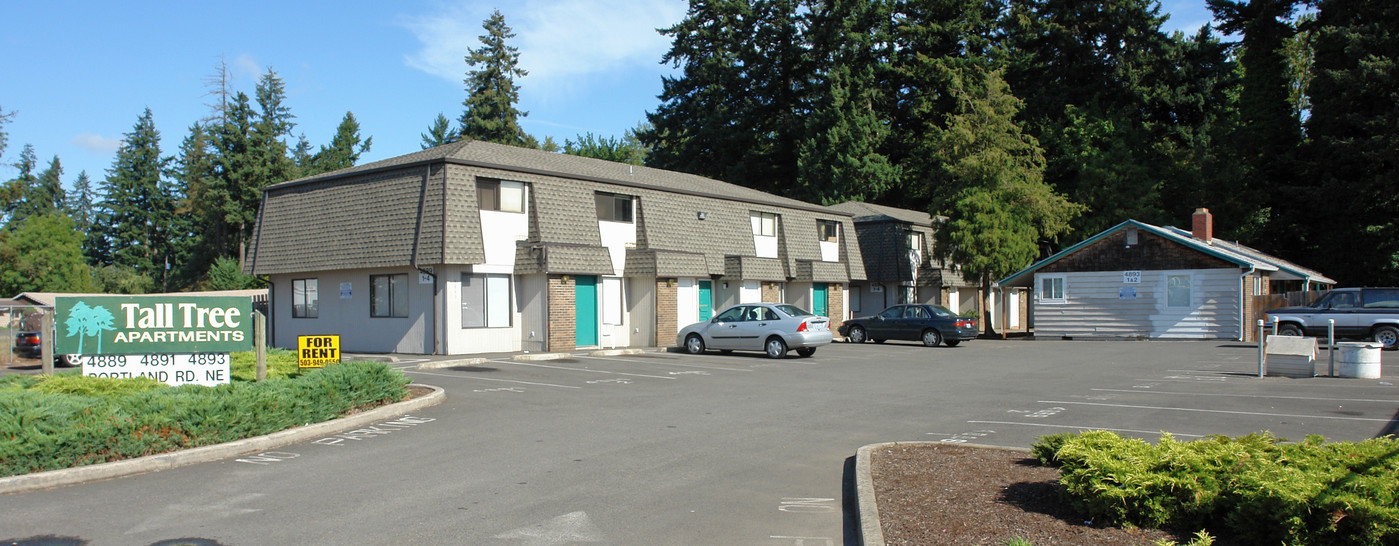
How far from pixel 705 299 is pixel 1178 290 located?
17.4 meters

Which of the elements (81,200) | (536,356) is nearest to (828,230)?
(536,356)

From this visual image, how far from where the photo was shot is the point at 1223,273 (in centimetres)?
3244

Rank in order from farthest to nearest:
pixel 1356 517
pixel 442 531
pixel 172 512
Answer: pixel 172 512, pixel 442 531, pixel 1356 517

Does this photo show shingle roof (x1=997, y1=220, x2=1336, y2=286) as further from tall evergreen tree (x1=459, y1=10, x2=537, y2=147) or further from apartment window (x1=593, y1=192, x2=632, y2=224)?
tall evergreen tree (x1=459, y1=10, x2=537, y2=147)

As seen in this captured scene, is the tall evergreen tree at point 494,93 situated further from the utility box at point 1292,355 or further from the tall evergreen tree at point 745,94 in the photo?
the utility box at point 1292,355

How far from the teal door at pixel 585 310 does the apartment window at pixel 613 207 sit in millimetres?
2144

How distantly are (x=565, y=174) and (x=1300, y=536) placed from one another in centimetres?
2329

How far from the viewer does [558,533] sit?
21.8 feet

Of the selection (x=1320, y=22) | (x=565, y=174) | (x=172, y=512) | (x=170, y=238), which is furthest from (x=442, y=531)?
(x=170, y=238)

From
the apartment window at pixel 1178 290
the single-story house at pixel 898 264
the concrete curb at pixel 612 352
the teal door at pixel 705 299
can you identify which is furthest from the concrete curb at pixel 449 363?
the apartment window at pixel 1178 290

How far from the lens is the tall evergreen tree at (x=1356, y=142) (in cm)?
3884

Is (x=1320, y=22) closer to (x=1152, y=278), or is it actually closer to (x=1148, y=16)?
(x=1148, y=16)

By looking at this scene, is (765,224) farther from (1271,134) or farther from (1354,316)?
(1271,134)

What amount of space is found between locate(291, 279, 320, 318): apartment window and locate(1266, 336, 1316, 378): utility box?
82.5 ft
